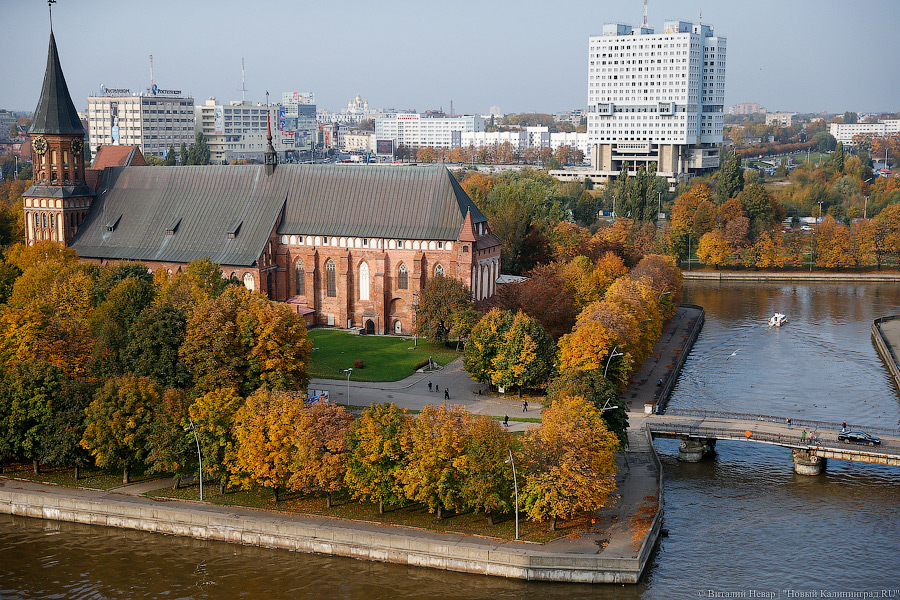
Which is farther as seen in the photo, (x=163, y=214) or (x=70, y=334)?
(x=163, y=214)

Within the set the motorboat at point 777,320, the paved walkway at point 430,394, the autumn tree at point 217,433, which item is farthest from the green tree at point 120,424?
the motorboat at point 777,320

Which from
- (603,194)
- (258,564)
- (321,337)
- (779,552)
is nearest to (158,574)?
(258,564)

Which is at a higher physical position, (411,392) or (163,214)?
(163,214)

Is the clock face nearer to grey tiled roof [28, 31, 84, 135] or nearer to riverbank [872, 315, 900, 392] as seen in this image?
grey tiled roof [28, 31, 84, 135]

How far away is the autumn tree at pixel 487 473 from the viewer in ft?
171

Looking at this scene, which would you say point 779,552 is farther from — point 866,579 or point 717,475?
point 717,475

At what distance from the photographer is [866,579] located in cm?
4841

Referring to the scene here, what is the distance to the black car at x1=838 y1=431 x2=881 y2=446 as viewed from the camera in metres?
61.7

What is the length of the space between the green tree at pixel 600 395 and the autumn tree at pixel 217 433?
18.7 metres

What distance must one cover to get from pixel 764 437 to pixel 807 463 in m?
2.98

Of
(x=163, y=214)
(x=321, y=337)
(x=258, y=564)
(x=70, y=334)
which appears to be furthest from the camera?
(x=163, y=214)

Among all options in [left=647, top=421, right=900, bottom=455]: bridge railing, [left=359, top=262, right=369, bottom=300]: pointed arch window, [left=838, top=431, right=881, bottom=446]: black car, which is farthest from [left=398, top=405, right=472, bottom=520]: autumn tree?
[left=359, top=262, right=369, bottom=300]: pointed arch window

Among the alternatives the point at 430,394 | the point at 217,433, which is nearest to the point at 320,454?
the point at 217,433

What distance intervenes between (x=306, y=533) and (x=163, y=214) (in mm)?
55760
